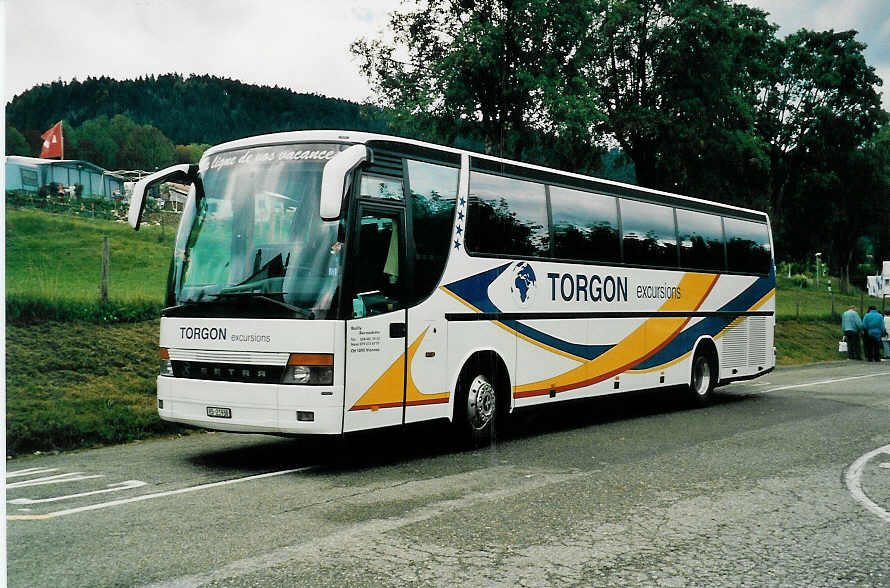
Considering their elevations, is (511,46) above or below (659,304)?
above

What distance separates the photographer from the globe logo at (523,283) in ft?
37.6

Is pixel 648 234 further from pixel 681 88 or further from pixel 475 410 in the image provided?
pixel 681 88

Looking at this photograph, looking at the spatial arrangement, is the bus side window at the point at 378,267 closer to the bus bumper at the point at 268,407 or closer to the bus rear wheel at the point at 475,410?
the bus bumper at the point at 268,407

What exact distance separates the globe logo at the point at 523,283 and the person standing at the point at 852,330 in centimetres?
2247

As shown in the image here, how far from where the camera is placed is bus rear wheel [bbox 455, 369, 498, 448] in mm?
10500

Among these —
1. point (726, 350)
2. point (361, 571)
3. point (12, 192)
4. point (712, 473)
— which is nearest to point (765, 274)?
point (726, 350)

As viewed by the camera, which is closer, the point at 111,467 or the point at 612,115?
the point at 111,467

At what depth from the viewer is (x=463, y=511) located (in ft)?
23.5

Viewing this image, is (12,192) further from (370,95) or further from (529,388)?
(529,388)

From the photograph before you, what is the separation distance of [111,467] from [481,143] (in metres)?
22.4

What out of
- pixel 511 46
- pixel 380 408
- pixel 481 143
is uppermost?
pixel 511 46

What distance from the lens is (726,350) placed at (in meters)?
16.8

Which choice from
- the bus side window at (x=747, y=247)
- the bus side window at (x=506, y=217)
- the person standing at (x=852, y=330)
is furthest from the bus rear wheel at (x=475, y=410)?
the person standing at (x=852, y=330)

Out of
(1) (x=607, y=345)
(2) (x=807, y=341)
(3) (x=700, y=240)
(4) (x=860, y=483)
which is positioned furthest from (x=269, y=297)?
(2) (x=807, y=341)
